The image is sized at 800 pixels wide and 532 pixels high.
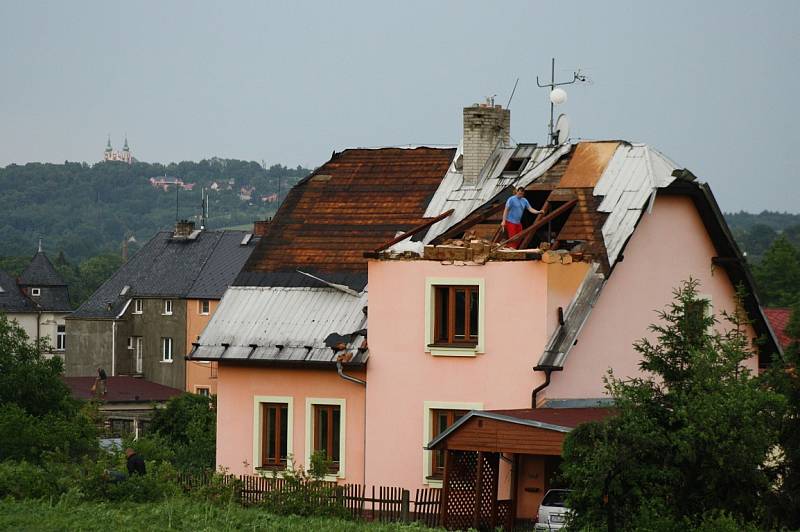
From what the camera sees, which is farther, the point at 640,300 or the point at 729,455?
the point at 640,300

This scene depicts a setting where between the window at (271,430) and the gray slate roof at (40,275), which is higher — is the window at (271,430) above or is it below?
below

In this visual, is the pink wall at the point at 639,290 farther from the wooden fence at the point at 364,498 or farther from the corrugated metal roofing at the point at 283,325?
the corrugated metal roofing at the point at 283,325

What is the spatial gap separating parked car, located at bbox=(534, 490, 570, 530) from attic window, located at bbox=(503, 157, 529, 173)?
403 inches

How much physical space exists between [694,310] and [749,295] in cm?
Result: 1457

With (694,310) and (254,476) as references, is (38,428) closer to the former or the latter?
(254,476)

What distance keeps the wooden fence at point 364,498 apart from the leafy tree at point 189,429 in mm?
12388

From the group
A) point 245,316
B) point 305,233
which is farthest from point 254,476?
point 305,233

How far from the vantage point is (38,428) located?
4566 cm

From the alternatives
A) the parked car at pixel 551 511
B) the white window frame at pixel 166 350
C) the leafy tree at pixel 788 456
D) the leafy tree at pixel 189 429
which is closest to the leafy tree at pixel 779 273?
the white window frame at pixel 166 350

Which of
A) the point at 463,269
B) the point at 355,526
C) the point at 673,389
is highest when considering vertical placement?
the point at 463,269

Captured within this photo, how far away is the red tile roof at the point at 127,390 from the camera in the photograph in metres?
87.8

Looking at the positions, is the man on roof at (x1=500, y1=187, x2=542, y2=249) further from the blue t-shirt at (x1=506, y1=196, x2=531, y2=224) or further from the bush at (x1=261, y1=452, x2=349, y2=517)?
the bush at (x1=261, y1=452, x2=349, y2=517)

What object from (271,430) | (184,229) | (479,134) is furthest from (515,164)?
(184,229)

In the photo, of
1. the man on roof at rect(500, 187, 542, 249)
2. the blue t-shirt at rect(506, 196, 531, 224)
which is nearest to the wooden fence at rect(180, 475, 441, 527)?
the man on roof at rect(500, 187, 542, 249)
